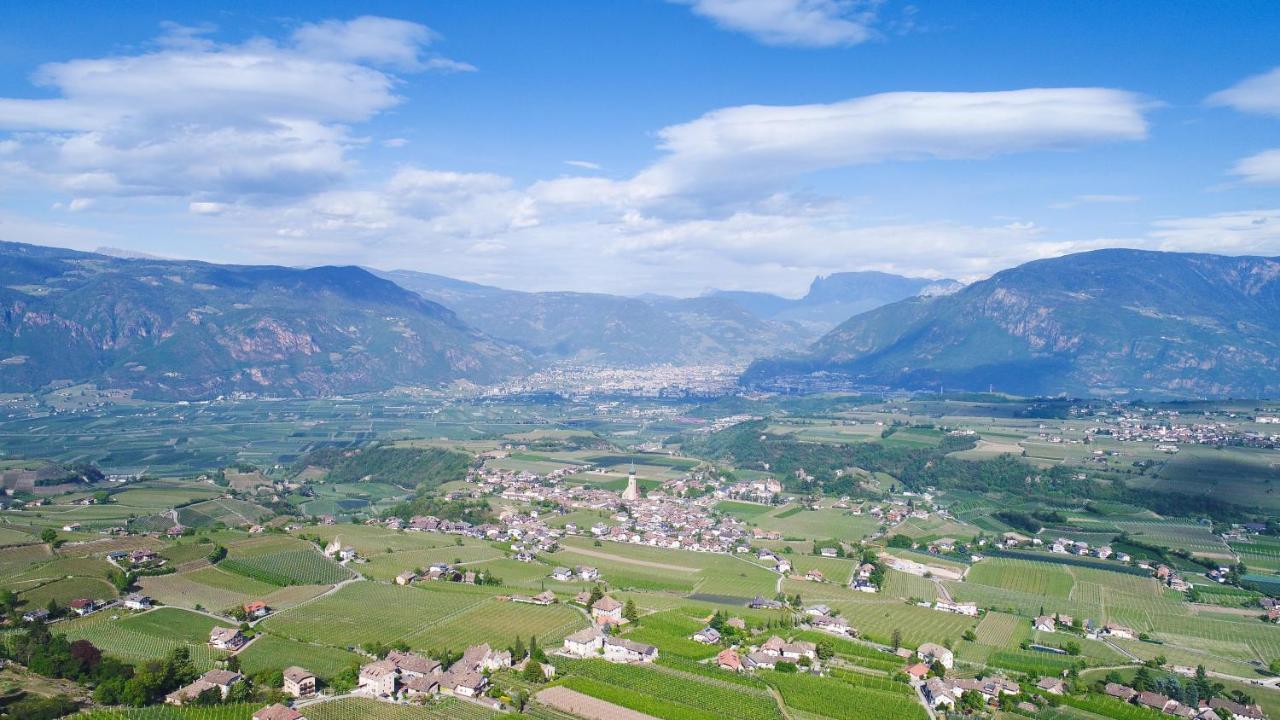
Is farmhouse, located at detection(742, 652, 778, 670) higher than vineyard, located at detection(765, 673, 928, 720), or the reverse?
vineyard, located at detection(765, 673, 928, 720)

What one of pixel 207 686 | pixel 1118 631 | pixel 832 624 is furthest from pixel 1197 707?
pixel 207 686

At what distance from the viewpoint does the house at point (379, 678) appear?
113 feet

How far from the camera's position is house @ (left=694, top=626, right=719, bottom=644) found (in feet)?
138

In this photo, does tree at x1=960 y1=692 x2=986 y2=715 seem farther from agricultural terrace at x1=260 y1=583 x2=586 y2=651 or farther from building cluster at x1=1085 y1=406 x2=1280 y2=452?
building cluster at x1=1085 y1=406 x2=1280 y2=452

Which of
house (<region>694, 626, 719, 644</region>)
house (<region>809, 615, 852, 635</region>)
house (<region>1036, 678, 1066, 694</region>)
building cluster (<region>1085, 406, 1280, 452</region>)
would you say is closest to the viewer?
house (<region>1036, 678, 1066, 694</region>)

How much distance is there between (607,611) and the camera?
147 ft

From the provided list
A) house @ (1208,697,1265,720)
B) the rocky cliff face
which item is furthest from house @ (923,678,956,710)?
the rocky cliff face

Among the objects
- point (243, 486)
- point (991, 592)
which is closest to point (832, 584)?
point (991, 592)

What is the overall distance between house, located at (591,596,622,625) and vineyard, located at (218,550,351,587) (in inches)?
670

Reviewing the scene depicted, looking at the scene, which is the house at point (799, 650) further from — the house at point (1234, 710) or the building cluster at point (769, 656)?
the house at point (1234, 710)

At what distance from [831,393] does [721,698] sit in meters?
148

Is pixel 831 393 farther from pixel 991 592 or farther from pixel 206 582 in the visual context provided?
pixel 206 582

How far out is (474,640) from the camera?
135 feet

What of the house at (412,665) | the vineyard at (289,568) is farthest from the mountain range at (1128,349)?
the house at (412,665)
